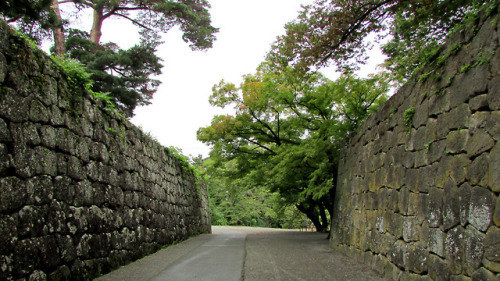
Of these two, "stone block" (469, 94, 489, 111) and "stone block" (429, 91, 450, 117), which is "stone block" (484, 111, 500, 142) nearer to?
"stone block" (469, 94, 489, 111)

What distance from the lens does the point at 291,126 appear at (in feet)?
38.9

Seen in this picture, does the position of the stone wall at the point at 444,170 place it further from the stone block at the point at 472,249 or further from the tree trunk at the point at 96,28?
the tree trunk at the point at 96,28

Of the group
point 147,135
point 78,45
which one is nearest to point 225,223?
point 78,45

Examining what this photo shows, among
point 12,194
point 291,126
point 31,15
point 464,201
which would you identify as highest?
point 31,15

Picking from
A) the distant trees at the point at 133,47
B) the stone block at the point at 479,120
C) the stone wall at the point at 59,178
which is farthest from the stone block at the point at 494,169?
the distant trees at the point at 133,47

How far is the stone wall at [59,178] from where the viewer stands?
10.3 feet

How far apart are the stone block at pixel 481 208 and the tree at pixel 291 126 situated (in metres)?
5.44

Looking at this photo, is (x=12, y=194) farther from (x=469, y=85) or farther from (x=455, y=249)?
(x=469, y=85)

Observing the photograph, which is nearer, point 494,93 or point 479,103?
point 494,93

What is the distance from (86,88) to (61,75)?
0.65 meters

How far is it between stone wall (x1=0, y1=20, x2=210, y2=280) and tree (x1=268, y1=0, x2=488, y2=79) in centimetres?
412

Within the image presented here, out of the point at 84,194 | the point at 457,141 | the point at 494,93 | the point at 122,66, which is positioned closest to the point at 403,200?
the point at 457,141

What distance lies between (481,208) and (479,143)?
23.2 inches

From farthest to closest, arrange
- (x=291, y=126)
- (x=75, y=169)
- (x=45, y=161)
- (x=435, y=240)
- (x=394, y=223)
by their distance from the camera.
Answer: (x=291, y=126) → (x=394, y=223) → (x=75, y=169) → (x=45, y=161) → (x=435, y=240)
